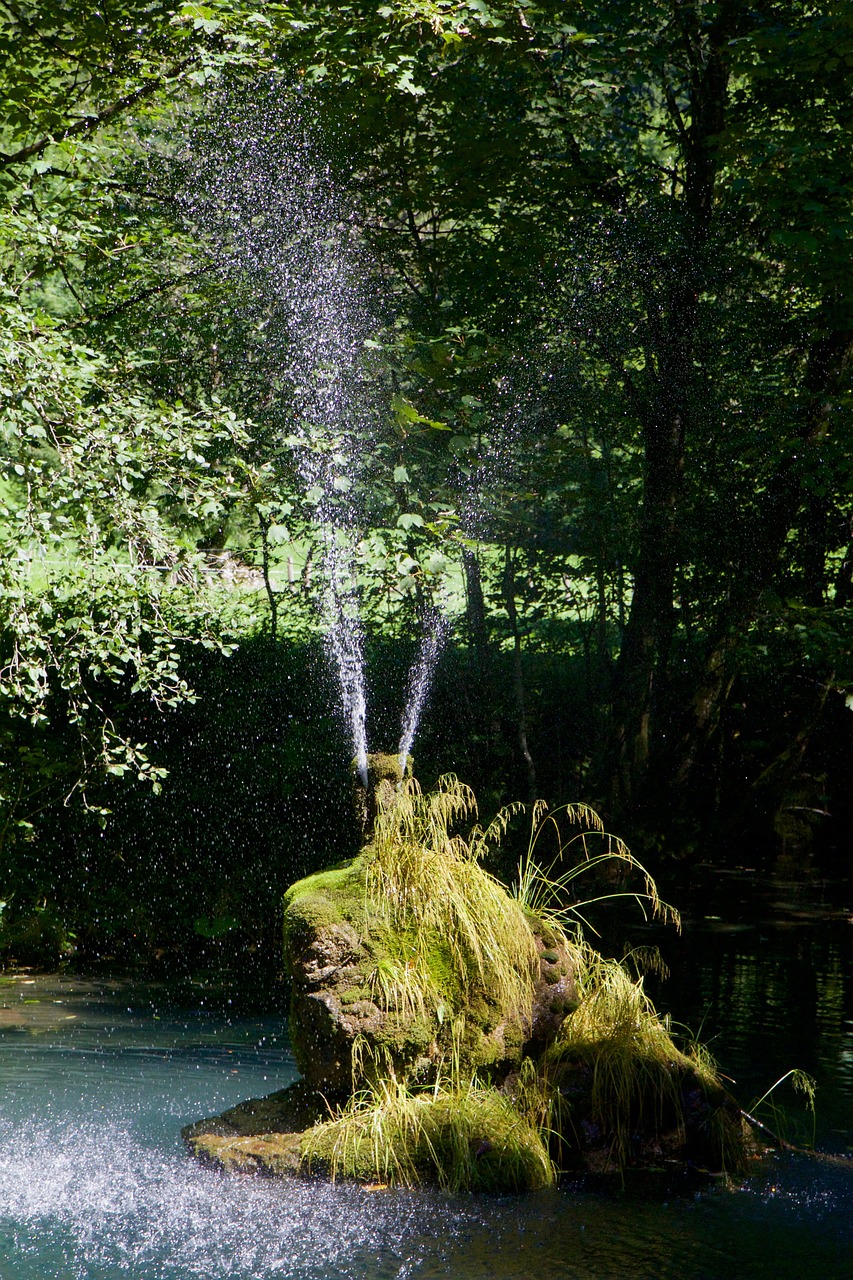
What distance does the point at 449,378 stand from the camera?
822 centimetres

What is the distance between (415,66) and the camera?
27.9 feet

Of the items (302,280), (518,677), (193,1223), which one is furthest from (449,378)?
(193,1223)

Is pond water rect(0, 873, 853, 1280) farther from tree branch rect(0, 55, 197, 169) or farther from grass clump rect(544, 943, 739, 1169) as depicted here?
tree branch rect(0, 55, 197, 169)

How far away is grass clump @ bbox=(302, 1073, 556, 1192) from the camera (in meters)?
4.35

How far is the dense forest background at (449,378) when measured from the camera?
799cm

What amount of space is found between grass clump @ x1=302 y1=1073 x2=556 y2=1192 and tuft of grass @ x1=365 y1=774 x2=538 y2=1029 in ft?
1.39

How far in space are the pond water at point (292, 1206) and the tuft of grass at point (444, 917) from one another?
2.69 feet

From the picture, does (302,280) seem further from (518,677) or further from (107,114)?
(518,677)

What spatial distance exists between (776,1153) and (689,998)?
2581 mm

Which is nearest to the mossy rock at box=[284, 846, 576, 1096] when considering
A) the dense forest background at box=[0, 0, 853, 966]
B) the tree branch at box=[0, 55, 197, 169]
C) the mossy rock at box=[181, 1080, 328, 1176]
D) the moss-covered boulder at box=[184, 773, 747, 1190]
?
the moss-covered boulder at box=[184, 773, 747, 1190]

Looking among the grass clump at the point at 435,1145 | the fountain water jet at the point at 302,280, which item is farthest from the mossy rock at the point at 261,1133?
the fountain water jet at the point at 302,280

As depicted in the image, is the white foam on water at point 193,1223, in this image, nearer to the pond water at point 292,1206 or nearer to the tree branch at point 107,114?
the pond water at point 292,1206

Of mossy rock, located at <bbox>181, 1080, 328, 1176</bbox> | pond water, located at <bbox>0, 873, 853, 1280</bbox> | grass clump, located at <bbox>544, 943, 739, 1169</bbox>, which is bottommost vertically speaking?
pond water, located at <bbox>0, 873, 853, 1280</bbox>

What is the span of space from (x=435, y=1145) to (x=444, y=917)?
0.90 metres
